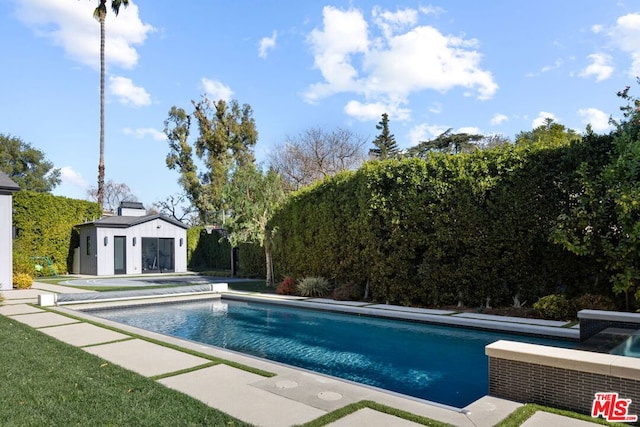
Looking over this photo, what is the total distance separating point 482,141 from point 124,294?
27418mm

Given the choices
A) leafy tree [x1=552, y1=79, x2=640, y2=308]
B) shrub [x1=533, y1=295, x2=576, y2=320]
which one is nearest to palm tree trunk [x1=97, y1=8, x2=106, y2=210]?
shrub [x1=533, y1=295, x2=576, y2=320]

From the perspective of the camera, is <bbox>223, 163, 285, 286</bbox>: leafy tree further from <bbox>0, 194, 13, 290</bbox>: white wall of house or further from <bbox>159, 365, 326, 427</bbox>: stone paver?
<bbox>159, 365, 326, 427</bbox>: stone paver

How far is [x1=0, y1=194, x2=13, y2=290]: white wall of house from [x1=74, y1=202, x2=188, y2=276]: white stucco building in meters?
6.55

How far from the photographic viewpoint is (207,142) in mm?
33719

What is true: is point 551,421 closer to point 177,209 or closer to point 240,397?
point 240,397

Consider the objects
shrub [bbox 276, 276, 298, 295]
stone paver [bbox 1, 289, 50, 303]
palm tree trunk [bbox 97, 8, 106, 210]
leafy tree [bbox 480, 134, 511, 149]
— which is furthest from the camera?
leafy tree [bbox 480, 134, 511, 149]

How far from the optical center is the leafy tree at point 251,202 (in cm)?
1677

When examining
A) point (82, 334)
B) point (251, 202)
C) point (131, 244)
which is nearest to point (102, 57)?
point (131, 244)

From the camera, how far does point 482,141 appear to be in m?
32.4

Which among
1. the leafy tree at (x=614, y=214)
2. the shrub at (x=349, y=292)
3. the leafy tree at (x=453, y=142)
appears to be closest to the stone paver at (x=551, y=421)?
the leafy tree at (x=614, y=214)

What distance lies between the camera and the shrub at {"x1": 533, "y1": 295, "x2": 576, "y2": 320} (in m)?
9.17

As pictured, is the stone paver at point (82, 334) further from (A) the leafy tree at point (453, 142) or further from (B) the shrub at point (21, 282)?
(A) the leafy tree at point (453, 142)

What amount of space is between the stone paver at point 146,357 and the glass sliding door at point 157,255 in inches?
774

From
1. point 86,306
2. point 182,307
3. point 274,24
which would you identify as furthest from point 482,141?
point 86,306
